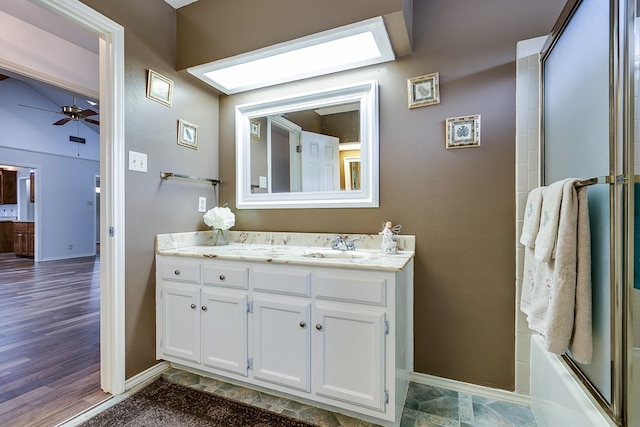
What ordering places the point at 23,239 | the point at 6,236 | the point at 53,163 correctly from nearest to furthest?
the point at 53,163
the point at 23,239
the point at 6,236

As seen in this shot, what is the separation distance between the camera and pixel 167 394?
1.69 meters

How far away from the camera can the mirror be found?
78.2 inches

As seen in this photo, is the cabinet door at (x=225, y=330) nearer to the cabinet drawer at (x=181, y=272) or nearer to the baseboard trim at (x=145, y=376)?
the cabinet drawer at (x=181, y=272)

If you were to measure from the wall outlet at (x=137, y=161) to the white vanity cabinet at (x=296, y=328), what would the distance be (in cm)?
58

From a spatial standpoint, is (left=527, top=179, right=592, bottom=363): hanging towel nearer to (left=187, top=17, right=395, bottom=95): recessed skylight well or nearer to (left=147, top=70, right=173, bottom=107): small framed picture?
(left=187, top=17, right=395, bottom=95): recessed skylight well

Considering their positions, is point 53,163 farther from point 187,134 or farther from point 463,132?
point 463,132

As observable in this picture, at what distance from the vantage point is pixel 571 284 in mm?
1054

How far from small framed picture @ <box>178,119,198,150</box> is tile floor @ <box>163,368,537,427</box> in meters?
1.60

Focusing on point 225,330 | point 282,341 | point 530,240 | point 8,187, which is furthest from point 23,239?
point 530,240

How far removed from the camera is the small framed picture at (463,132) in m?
1.70

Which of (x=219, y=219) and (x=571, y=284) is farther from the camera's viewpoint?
A: (x=219, y=219)

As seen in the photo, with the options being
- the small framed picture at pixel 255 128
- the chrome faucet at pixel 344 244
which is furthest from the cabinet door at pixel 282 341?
the small framed picture at pixel 255 128

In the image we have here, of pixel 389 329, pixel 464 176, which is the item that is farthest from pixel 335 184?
pixel 389 329

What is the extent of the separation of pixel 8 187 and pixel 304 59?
9.59m
